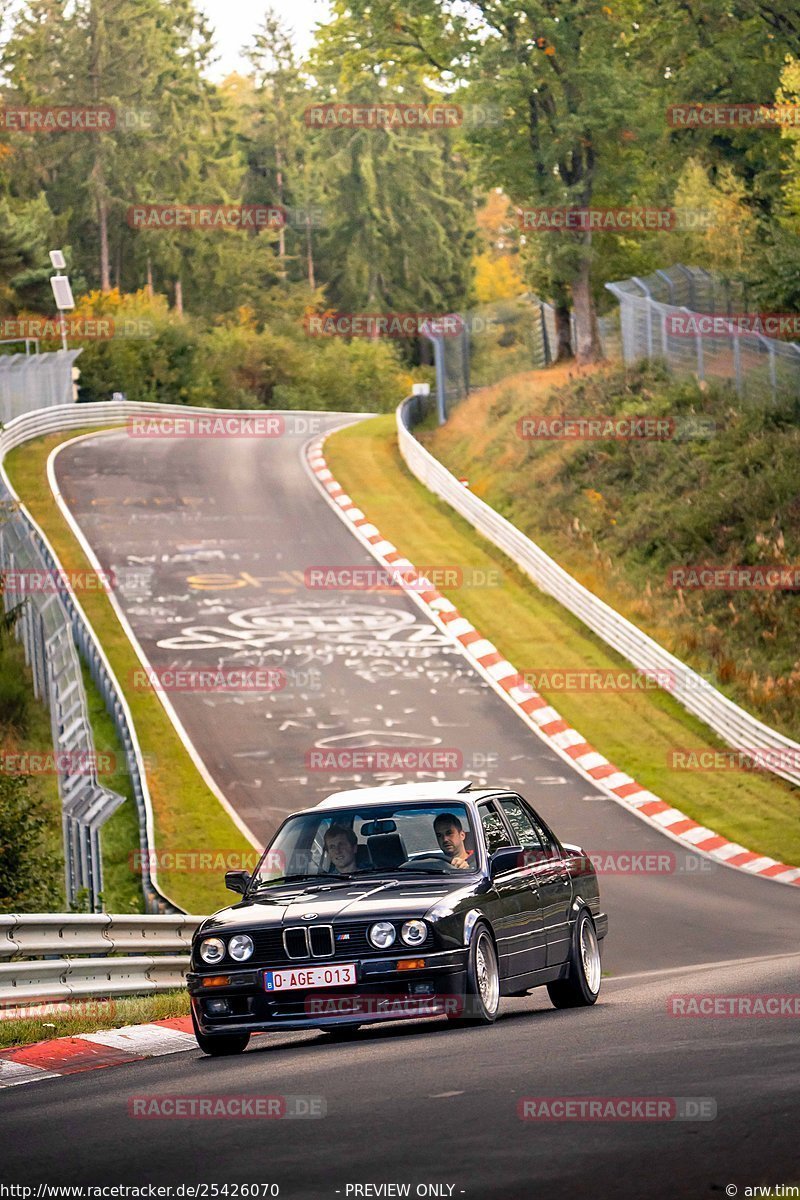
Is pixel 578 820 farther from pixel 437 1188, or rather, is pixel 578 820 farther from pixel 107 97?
pixel 107 97

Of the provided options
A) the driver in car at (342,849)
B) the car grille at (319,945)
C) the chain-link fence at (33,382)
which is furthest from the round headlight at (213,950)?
the chain-link fence at (33,382)

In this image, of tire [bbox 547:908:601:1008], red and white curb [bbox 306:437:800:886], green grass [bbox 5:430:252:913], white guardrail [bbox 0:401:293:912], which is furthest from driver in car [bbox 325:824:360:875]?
red and white curb [bbox 306:437:800:886]

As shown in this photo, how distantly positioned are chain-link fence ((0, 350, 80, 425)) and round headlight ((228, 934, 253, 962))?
134 feet

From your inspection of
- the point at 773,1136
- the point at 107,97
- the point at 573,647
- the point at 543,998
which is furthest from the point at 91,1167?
the point at 107,97

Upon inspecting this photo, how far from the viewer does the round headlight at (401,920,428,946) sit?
966 cm

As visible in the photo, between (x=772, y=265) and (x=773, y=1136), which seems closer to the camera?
(x=773, y=1136)

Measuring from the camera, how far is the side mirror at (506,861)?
10.6 meters

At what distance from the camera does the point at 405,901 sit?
994 cm

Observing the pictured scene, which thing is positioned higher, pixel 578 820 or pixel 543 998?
pixel 543 998

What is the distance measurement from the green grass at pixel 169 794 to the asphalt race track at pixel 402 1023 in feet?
1.24

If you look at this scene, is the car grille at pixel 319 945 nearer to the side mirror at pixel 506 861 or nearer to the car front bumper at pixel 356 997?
the car front bumper at pixel 356 997

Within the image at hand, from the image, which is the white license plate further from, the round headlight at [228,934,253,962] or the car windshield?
the car windshield

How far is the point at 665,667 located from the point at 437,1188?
80.8ft

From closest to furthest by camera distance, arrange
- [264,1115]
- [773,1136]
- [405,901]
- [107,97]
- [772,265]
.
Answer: [773,1136] → [264,1115] → [405,901] → [772,265] → [107,97]
